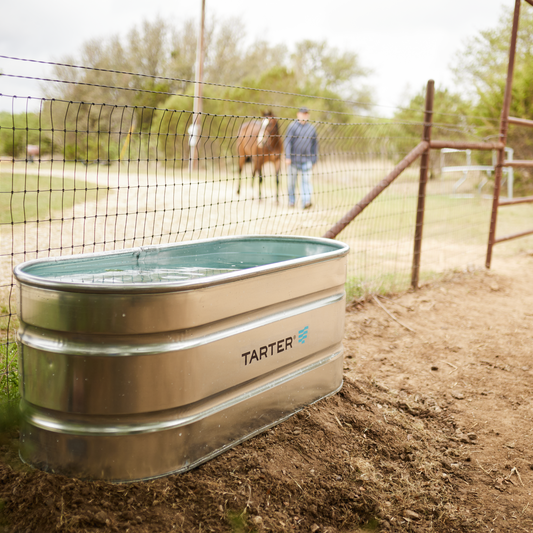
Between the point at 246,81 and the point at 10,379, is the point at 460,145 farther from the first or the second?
the point at 246,81

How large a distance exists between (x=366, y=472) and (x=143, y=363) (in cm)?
99

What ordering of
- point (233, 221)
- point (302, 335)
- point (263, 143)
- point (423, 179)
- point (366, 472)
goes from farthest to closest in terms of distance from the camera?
point (233, 221)
point (263, 143)
point (423, 179)
point (302, 335)
point (366, 472)

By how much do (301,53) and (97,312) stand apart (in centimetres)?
3656

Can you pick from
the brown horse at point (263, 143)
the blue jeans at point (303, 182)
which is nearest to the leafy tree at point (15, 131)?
the brown horse at point (263, 143)

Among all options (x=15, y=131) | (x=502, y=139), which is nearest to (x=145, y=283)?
(x=502, y=139)

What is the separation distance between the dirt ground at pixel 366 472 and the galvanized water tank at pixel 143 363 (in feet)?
0.31

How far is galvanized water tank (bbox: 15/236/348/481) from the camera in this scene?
63.4 inches

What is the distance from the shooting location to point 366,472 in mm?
2031

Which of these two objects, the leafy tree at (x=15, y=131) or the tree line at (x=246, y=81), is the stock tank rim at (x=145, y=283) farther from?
the tree line at (x=246, y=81)

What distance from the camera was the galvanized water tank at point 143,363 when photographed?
1610 millimetres

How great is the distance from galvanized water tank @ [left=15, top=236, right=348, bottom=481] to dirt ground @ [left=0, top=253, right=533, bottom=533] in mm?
95

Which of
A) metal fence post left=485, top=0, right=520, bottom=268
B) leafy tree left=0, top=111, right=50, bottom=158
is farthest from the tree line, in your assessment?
metal fence post left=485, top=0, right=520, bottom=268

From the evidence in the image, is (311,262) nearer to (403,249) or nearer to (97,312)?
(97,312)

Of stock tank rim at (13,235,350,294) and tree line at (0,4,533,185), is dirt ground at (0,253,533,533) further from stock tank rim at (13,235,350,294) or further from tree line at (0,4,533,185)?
tree line at (0,4,533,185)
